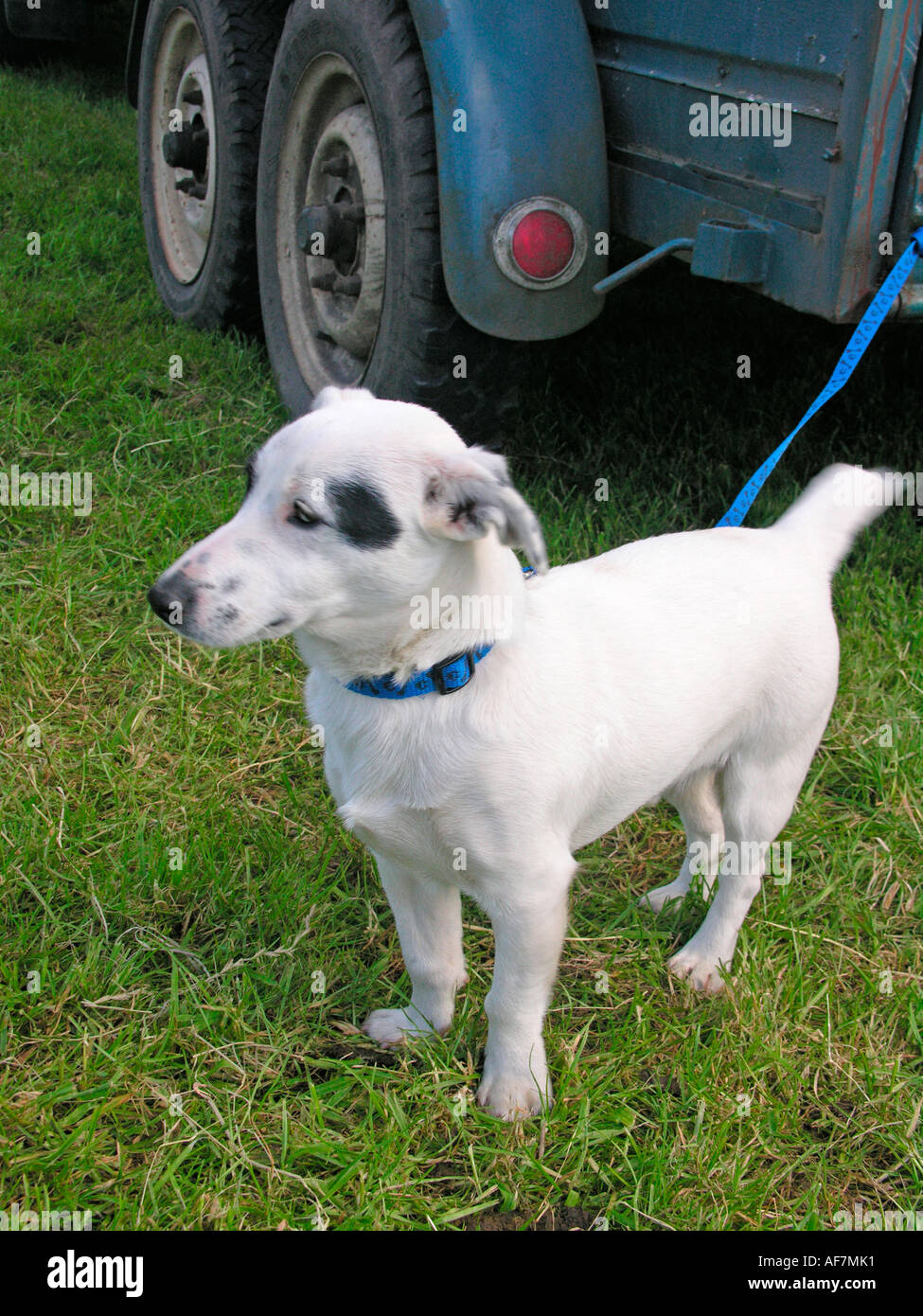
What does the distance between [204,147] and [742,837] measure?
11.5ft

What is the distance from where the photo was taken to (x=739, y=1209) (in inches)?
73.1

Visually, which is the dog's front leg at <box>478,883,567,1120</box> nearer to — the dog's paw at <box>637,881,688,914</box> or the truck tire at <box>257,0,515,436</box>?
the dog's paw at <box>637,881,688,914</box>

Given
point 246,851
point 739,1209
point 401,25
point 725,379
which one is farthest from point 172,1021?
point 725,379

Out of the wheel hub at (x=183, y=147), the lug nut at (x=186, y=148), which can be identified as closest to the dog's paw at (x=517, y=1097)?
the wheel hub at (x=183, y=147)

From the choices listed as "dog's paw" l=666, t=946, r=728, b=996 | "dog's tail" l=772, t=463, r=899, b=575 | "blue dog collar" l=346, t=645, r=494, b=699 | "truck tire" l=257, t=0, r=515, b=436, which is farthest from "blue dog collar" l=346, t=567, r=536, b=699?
"truck tire" l=257, t=0, r=515, b=436

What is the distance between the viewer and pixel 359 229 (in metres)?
3.50

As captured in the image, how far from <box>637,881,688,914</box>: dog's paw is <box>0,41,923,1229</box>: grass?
0.04 metres

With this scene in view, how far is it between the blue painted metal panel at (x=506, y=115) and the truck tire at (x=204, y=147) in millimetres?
1378

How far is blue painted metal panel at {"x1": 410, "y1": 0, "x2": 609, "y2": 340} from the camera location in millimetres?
2744

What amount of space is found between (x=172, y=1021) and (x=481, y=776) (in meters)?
0.80

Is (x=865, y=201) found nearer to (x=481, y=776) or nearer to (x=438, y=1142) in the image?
(x=481, y=776)

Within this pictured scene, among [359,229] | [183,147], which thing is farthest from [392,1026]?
[183,147]

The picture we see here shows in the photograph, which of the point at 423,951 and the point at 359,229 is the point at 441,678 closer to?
the point at 423,951

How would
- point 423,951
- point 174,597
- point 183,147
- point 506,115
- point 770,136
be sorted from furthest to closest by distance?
point 183,147 < point 506,115 < point 770,136 < point 423,951 < point 174,597
